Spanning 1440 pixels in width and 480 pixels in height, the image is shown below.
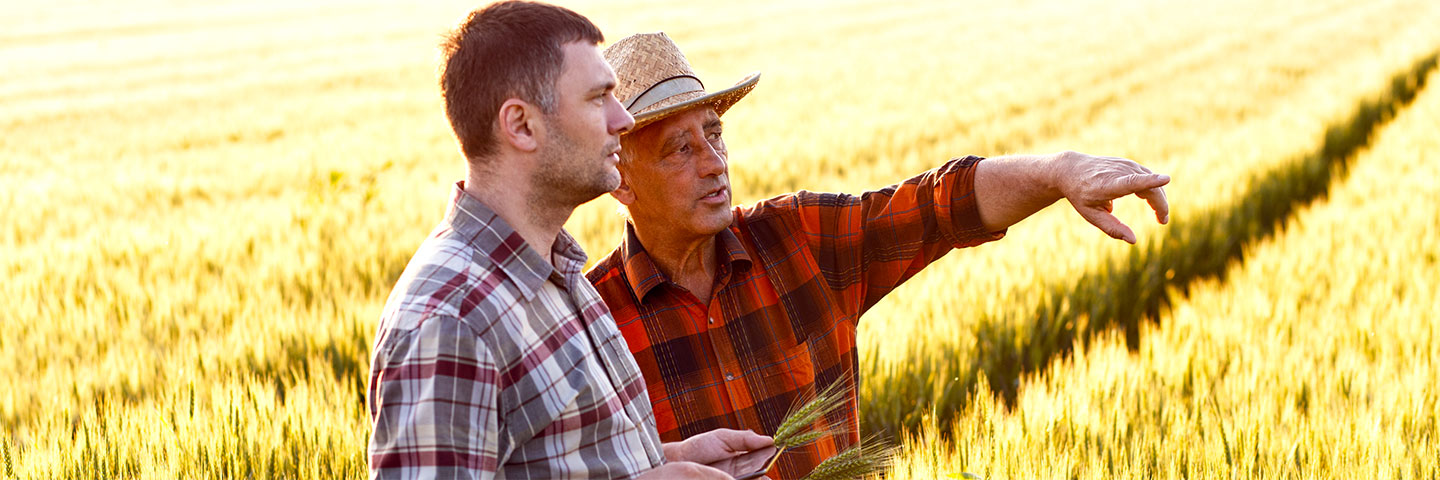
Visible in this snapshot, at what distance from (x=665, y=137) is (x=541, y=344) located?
951 millimetres

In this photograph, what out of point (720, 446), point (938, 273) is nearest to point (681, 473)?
point (720, 446)

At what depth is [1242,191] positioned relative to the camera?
644 cm

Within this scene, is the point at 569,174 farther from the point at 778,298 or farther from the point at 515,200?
the point at 778,298

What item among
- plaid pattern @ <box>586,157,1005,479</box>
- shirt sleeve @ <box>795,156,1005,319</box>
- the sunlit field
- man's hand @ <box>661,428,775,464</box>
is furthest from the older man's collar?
man's hand @ <box>661,428,775,464</box>

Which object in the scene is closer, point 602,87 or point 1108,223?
point 602,87

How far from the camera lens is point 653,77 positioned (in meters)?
2.16


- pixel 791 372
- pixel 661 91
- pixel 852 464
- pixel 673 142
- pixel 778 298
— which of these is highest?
pixel 661 91

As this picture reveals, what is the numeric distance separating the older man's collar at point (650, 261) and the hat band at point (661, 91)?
27 centimetres

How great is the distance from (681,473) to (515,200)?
38 centimetres

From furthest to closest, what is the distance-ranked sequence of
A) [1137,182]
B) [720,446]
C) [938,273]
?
1. [938,273]
2. [1137,182]
3. [720,446]

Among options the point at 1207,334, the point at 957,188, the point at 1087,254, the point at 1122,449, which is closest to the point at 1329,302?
the point at 1207,334

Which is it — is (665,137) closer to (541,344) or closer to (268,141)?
(541,344)

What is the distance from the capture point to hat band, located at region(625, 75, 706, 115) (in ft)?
6.95

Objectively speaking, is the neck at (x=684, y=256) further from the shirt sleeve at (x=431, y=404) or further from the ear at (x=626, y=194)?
the shirt sleeve at (x=431, y=404)
